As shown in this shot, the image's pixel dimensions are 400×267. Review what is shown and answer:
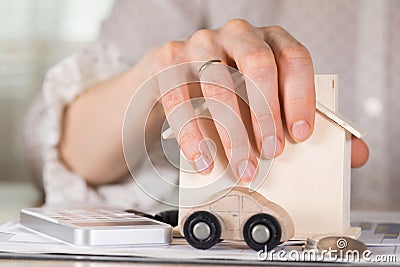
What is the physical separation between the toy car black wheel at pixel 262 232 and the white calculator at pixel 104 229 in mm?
82

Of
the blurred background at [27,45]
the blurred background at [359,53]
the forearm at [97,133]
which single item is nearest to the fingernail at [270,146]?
the forearm at [97,133]

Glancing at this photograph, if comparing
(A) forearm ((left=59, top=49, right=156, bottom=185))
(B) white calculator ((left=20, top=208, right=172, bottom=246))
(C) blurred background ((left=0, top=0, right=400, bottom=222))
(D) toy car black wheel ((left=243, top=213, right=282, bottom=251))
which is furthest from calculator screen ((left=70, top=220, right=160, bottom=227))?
(C) blurred background ((left=0, top=0, right=400, bottom=222))

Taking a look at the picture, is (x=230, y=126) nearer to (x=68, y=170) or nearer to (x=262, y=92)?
(x=262, y=92)

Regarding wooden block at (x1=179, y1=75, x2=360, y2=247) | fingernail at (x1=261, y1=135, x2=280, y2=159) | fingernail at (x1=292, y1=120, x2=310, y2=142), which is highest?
fingernail at (x1=292, y1=120, x2=310, y2=142)

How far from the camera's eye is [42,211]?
779 mm

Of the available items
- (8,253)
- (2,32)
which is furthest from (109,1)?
(8,253)

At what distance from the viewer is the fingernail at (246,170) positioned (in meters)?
0.66

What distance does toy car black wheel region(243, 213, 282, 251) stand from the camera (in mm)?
602

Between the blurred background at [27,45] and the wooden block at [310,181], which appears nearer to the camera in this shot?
the wooden block at [310,181]

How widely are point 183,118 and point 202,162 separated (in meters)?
0.04

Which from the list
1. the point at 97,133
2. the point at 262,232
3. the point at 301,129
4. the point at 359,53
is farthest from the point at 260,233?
the point at 359,53

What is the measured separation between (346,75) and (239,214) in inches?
37.1

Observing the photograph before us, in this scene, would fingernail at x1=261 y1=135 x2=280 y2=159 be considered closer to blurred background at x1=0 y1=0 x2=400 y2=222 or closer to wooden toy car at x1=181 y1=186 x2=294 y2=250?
wooden toy car at x1=181 y1=186 x2=294 y2=250

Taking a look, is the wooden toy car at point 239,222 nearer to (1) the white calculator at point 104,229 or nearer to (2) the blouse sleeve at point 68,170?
(1) the white calculator at point 104,229
